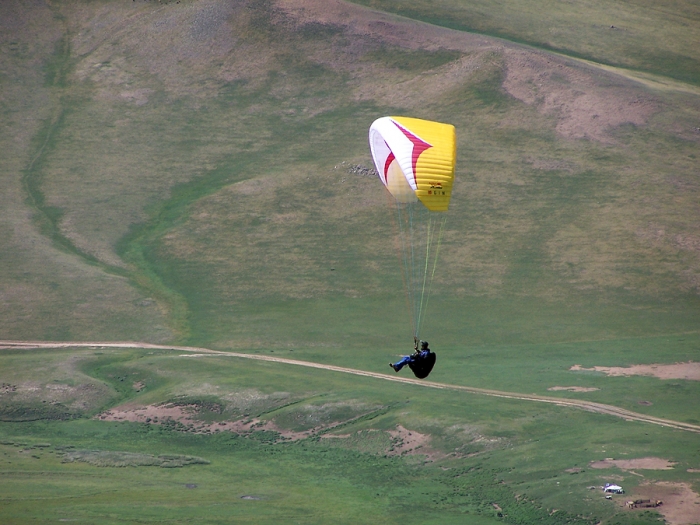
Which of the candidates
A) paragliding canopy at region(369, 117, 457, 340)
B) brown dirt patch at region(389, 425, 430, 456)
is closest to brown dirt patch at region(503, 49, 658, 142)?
brown dirt patch at region(389, 425, 430, 456)

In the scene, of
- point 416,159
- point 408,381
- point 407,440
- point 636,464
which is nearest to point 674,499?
point 636,464

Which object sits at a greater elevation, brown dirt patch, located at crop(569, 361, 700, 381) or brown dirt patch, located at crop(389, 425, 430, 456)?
brown dirt patch, located at crop(569, 361, 700, 381)

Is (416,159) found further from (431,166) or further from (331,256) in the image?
(331,256)

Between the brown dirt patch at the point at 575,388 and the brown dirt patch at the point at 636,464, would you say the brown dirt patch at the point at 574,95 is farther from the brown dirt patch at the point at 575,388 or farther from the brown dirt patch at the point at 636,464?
the brown dirt patch at the point at 636,464

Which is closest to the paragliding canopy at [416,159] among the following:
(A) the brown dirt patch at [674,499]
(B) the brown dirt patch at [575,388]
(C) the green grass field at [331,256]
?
(C) the green grass field at [331,256]

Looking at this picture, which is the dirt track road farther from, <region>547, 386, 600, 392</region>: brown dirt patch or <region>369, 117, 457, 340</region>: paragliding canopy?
<region>369, 117, 457, 340</region>: paragliding canopy
